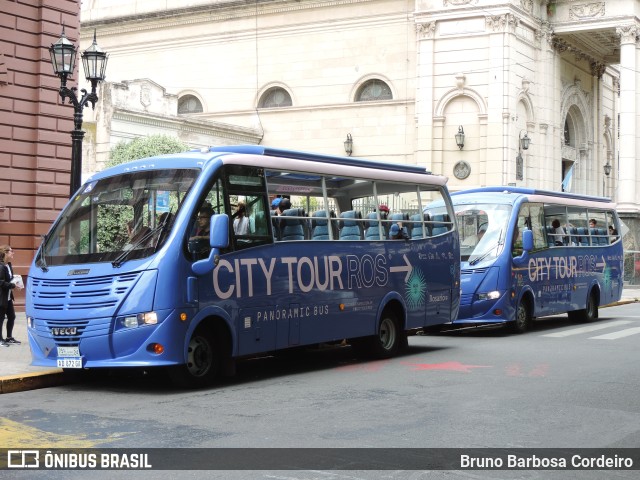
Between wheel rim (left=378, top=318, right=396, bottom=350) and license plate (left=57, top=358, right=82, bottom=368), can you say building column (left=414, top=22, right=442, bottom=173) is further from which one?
license plate (left=57, top=358, right=82, bottom=368)

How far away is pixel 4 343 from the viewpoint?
15.0 meters

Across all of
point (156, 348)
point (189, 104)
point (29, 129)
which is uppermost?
point (189, 104)

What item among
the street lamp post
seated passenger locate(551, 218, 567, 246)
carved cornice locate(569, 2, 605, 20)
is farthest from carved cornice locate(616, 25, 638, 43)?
the street lamp post

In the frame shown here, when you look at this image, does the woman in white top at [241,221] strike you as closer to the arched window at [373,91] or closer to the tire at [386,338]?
the tire at [386,338]

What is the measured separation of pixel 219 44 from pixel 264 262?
3578cm

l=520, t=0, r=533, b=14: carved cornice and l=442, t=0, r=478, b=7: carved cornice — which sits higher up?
l=520, t=0, r=533, b=14: carved cornice

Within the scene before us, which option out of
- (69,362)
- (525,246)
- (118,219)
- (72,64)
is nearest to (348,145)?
(525,246)

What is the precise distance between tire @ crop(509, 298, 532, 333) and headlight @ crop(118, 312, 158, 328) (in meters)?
10.2

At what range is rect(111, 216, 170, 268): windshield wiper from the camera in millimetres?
11469

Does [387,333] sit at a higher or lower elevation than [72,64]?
lower

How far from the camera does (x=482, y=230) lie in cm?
1978

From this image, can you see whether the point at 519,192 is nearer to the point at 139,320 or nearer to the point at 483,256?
the point at 483,256

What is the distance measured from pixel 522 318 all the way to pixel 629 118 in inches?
967

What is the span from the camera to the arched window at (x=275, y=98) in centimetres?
4566
